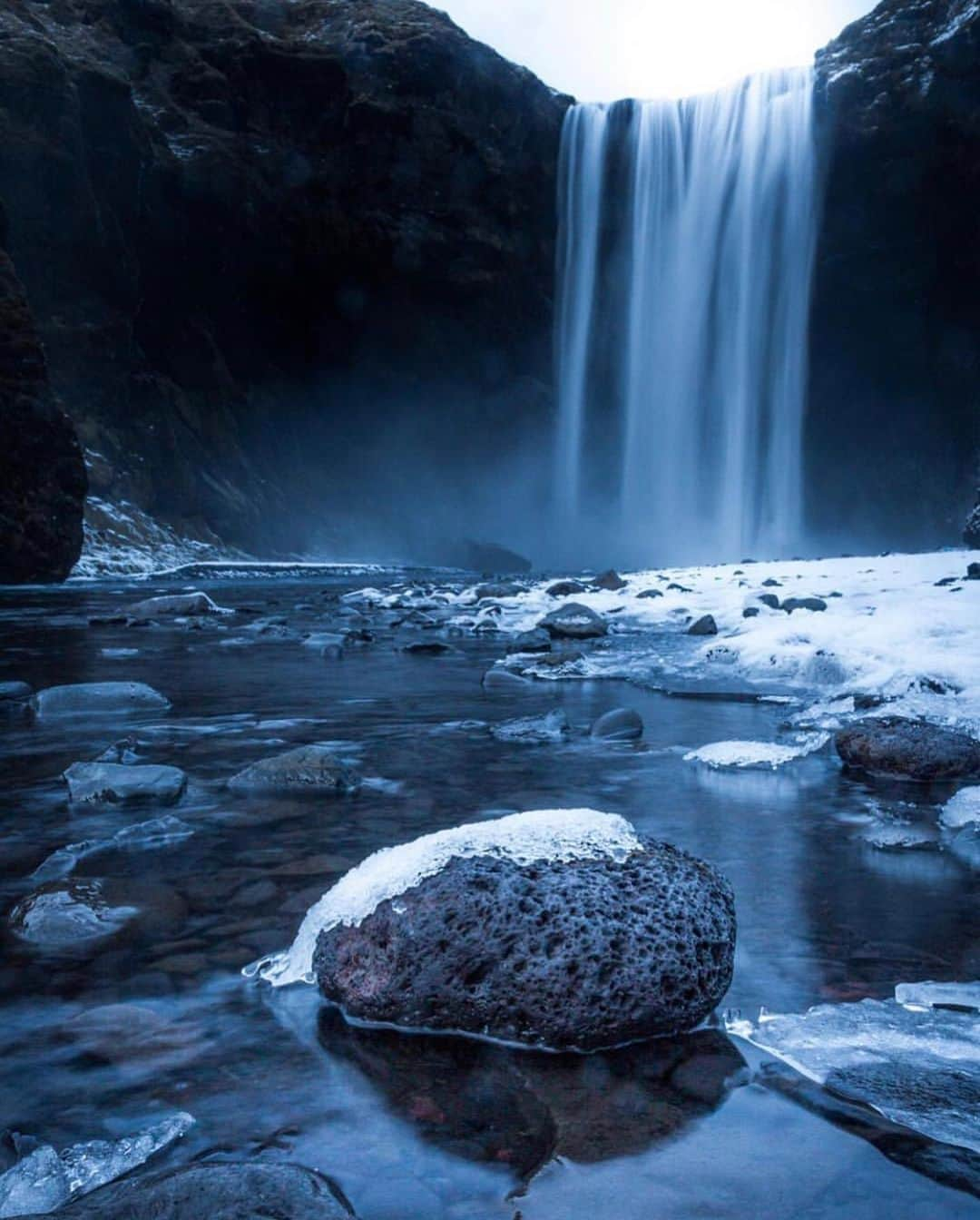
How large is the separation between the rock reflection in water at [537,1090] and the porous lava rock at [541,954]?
0.15 feet

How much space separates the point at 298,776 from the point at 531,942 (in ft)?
6.64

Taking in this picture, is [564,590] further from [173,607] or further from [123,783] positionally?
[123,783]

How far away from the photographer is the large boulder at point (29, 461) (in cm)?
2023

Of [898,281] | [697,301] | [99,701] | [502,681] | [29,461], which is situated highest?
[898,281]

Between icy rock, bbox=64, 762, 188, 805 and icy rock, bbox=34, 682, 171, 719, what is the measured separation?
184cm

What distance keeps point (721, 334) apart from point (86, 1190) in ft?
130

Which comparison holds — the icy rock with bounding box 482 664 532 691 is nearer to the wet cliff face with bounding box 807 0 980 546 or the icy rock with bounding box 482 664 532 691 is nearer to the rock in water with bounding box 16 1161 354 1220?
the rock in water with bounding box 16 1161 354 1220

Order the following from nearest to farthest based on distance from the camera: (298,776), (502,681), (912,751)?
(298,776) < (912,751) < (502,681)

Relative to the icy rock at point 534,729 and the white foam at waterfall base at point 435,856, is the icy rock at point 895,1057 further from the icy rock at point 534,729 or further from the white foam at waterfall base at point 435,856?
the icy rock at point 534,729

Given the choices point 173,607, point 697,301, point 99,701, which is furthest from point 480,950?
point 697,301

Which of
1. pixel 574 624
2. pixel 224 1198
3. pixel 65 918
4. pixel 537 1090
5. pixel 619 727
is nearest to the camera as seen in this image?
pixel 224 1198

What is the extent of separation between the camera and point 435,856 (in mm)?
2096

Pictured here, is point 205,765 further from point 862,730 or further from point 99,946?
point 862,730

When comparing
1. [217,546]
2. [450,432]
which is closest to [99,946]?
[217,546]
